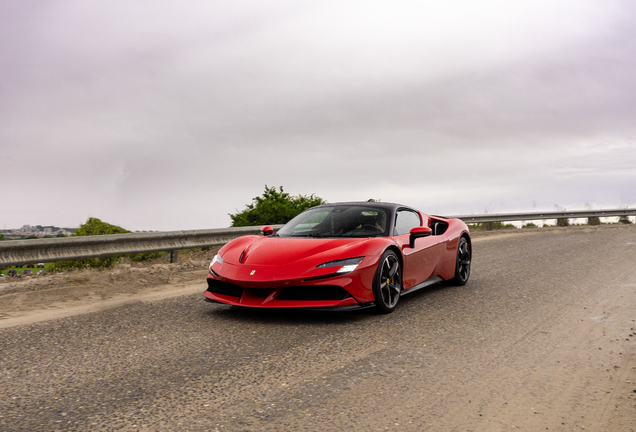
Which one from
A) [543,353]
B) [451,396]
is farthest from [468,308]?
[451,396]

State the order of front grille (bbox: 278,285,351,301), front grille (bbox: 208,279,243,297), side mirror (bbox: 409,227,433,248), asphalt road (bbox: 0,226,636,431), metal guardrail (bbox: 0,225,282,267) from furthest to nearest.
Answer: metal guardrail (bbox: 0,225,282,267), side mirror (bbox: 409,227,433,248), front grille (bbox: 208,279,243,297), front grille (bbox: 278,285,351,301), asphalt road (bbox: 0,226,636,431)

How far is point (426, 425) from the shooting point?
9.16 ft

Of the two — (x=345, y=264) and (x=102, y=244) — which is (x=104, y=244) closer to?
(x=102, y=244)

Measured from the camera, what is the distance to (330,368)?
146 inches

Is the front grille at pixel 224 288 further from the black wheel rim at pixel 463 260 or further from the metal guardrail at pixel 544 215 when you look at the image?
the metal guardrail at pixel 544 215

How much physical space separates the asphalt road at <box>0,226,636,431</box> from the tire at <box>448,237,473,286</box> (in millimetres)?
998

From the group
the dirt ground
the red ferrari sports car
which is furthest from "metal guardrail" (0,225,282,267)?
the red ferrari sports car

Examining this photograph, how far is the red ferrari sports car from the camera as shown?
505cm

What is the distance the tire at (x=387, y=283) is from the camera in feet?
17.5

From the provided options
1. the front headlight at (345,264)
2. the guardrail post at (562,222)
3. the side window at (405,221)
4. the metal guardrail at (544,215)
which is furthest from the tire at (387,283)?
the guardrail post at (562,222)

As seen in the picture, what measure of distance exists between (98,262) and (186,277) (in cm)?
175

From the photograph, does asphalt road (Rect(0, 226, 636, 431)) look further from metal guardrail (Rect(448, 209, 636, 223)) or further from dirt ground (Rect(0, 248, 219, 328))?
metal guardrail (Rect(448, 209, 636, 223))

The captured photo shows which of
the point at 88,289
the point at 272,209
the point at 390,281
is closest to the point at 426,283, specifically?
the point at 390,281

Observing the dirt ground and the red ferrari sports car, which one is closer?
the red ferrari sports car
